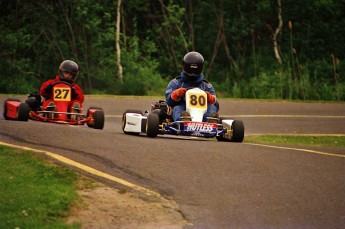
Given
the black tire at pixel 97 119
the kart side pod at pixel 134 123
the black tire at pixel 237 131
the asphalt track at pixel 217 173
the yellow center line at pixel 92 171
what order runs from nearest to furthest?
the asphalt track at pixel 217 173, the yellow center line at pixel 92 171, the black tire at pixel 237 131, the kart side pod at pixel 134 123, the black tire at pixel 97 119

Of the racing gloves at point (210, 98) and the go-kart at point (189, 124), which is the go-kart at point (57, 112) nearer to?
the go-kart at point (189, 124)

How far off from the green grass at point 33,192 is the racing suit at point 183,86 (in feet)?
17.1

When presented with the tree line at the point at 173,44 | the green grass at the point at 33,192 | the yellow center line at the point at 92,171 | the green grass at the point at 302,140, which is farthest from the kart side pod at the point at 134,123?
the tree line at the point at 173,44

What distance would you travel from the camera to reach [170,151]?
1445 cm

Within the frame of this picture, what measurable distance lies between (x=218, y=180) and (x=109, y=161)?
60.5 inches

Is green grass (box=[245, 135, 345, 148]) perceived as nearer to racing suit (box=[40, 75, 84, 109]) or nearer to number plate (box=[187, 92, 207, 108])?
number plate (box=[187, 92, 207, 108])

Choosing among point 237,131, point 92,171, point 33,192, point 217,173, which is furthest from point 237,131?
point 33,192

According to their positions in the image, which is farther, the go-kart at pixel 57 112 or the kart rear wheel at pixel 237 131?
the go-kart at pixel 57 112

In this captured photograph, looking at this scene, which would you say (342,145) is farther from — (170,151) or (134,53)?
(134,53)

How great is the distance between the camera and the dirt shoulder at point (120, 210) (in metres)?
10.3

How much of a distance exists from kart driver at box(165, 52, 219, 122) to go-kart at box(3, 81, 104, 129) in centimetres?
232

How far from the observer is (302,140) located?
21297 millimetres

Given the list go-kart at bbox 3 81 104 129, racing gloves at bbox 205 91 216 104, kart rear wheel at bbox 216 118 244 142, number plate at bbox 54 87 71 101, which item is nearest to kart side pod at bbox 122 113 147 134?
racing gloves at bbox 205 91 216 104

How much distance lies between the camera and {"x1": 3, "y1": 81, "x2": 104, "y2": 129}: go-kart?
65.7ft
